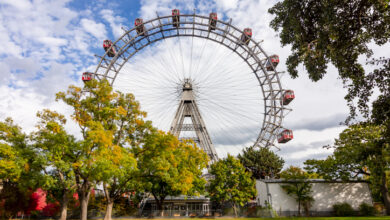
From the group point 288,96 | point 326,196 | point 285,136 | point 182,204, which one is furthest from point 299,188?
point 182,204

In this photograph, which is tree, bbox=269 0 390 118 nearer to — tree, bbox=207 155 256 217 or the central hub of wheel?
tree, bbox=207 155 256 217

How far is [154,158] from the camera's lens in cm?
1647

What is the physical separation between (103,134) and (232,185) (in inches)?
773

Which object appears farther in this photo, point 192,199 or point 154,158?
point 192,199

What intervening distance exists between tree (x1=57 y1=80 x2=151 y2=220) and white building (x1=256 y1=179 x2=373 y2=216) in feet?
57.4

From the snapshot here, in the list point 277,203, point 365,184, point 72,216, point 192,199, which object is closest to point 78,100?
point 72,216

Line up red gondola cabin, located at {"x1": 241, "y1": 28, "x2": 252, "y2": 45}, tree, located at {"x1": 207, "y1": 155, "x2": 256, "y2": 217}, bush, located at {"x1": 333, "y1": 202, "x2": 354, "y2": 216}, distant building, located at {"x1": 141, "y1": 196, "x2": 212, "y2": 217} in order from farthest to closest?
red gondola cabin, located at {"x1": 241, "y1": 28, "x2": 252, "y2": 45} < distant building, located at {"x1": 141, "y1": 196, "x2": 212, "y2": 217} < tree, located at {"x1": 207, "y1": 155, "x2": 256, "y2": 217} < bush, located at {"x1": 333, "y1": 202, "x2": 354, "y2": 216}

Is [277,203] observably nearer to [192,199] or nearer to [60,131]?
[192,199]

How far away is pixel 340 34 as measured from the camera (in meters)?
8.75

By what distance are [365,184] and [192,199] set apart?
75.1 feet

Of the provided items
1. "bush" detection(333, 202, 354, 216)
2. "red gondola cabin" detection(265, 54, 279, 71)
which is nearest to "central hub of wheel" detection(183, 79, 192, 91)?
"red gondola cabin" detection(265, 54, 279, 71)

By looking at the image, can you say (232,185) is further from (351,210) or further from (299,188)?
(351,210)

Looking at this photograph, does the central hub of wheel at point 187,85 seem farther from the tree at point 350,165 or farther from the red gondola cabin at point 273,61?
the tree at point 350,165

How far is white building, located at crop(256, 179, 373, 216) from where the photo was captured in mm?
25875
